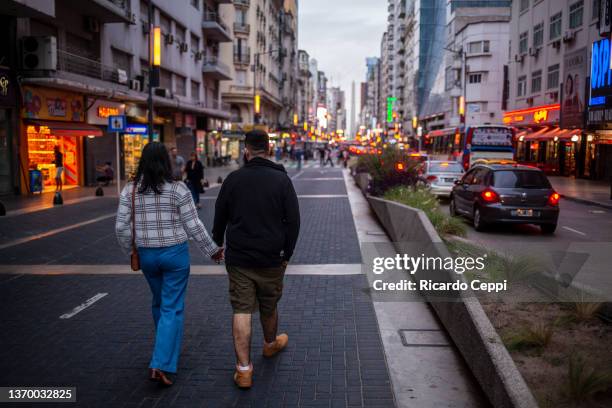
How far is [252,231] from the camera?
15.0ft

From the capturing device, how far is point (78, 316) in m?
6.70

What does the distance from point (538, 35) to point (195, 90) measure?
85.1ft

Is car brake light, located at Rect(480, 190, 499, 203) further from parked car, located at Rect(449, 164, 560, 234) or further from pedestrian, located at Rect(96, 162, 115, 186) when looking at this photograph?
pedestrian, located at Rect(96, 162, 115, 186)

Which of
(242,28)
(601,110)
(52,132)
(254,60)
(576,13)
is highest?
(242,28)

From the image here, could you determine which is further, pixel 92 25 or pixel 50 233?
pixel 92 25

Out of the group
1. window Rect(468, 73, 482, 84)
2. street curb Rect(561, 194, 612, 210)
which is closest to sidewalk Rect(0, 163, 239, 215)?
street curb Rect(561, 194, 612, 210)

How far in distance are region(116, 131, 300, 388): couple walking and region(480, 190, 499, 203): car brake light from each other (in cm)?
979

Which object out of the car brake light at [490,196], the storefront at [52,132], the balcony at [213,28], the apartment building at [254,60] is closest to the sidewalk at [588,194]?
the car brake light at [490,196]

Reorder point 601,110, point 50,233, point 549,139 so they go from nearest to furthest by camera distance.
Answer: point 50,233
point 601,110
point 549,139

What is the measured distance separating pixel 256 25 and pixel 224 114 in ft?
68.3

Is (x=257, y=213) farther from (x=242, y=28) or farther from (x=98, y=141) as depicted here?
(x=242, y=28)

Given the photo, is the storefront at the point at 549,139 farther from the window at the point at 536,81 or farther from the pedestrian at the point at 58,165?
the pedestrian at the point at 58,165

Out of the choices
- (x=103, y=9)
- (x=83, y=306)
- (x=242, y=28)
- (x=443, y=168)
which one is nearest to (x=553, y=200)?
(x=443, y=168)

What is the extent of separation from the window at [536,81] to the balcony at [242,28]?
31.0m
